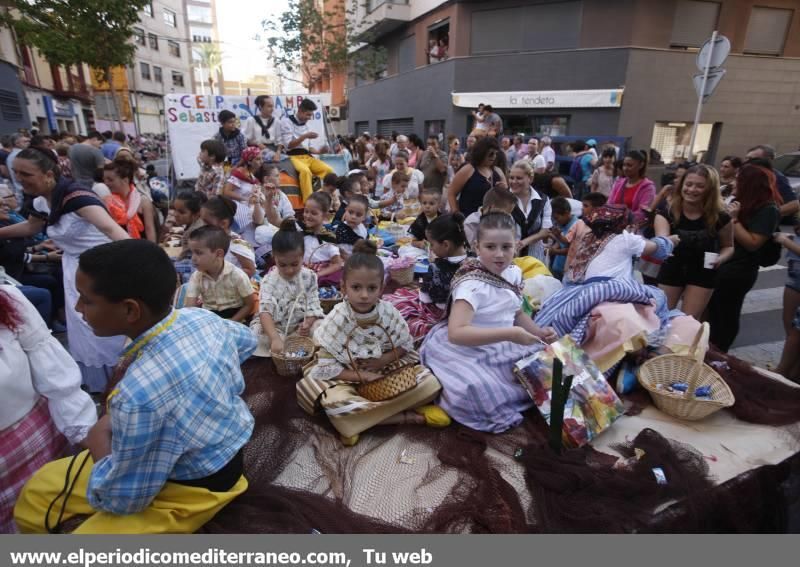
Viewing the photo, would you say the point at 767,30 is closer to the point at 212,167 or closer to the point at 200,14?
the point at 212,167

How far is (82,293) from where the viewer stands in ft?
4.76

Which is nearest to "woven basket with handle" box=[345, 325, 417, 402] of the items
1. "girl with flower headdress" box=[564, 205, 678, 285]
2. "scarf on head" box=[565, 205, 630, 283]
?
"girl with flower headdress" box=[564, 205, 678, 285]

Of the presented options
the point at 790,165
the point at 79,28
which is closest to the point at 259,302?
the point at 790,165

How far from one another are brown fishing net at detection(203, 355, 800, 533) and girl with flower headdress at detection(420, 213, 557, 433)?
127mm

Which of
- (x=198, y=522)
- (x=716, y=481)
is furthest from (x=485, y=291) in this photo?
(x=198, y=522)

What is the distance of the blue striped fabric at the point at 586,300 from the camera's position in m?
3.04

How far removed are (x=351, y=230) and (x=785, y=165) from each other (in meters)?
11.3

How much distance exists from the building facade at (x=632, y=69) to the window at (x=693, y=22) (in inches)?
1.3

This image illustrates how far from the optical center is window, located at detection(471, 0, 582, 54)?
15305mm

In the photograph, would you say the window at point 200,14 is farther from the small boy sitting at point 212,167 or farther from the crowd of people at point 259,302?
the crowd of people at point 259,302

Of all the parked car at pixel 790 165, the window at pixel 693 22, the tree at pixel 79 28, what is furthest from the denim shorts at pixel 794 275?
the tree at pixel 79 28

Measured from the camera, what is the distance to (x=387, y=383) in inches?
100

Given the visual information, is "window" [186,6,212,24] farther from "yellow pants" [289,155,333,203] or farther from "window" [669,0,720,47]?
"yellow pants" [289,155,333,203]

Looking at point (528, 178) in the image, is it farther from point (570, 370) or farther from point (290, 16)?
point (290, 16)
